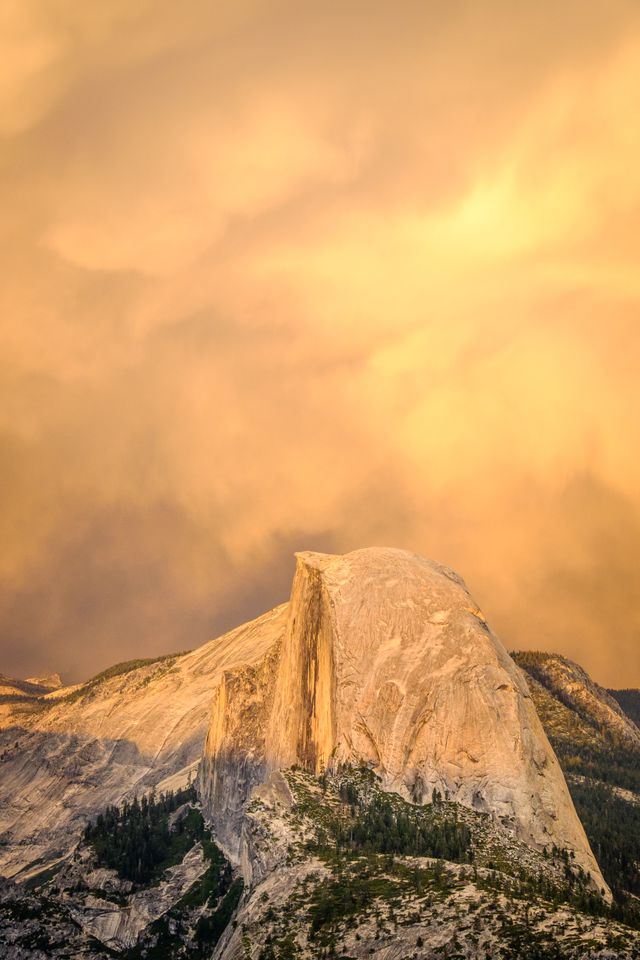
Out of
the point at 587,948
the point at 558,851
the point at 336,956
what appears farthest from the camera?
the point at 558,851

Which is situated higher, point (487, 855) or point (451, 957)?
point (487, 855)

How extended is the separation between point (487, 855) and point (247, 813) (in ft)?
154

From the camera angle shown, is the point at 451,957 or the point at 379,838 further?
the point at 379,838

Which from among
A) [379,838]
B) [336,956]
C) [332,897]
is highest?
[379,838]

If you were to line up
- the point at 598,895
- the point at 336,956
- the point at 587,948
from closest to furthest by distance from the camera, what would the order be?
the point at 587,948
the point at 336,956
the point at 598,895

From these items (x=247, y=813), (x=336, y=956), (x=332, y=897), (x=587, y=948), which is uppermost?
(x=247, y=813)

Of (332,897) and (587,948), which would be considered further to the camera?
(332,897)

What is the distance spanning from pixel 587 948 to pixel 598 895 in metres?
63.0

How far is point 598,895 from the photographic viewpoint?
17375 cm

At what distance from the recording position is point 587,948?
115812 millimetres

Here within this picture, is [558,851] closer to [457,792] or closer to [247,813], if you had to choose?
[457,792]

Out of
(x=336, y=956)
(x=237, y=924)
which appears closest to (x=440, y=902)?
(x=336, y=956)

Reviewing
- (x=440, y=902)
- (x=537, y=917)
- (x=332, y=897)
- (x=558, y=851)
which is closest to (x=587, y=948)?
(x=537, y=917)

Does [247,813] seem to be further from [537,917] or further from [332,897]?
[537,917]
